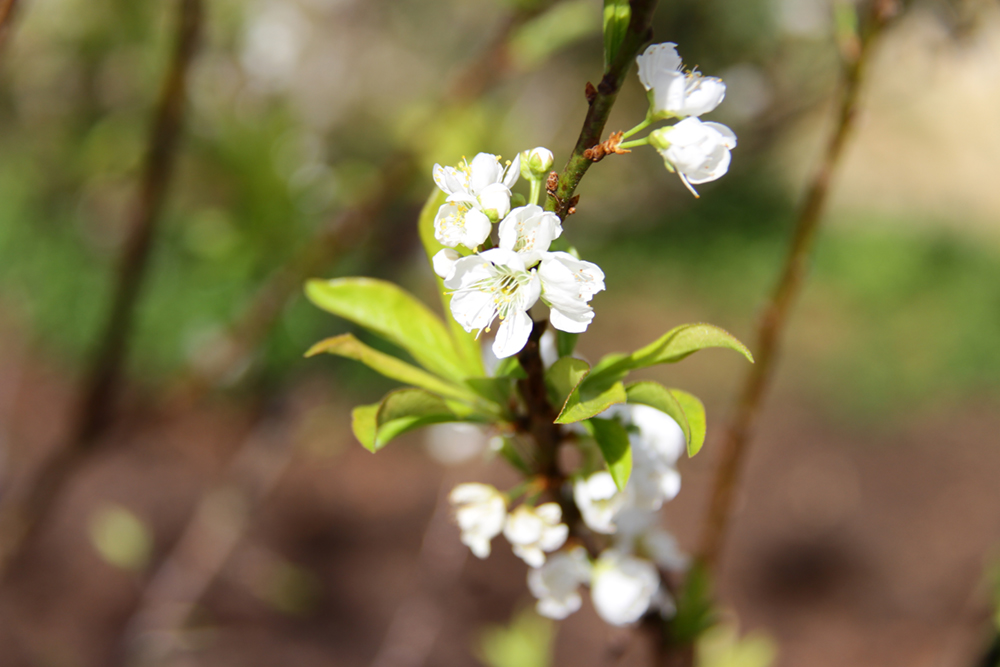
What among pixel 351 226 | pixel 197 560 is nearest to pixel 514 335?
pixel 351 226

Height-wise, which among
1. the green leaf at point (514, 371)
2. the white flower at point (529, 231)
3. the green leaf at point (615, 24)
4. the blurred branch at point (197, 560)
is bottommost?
the blurred branch at point (197, 560)

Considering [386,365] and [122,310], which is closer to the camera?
[386,365]

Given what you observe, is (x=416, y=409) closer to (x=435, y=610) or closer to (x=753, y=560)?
(x=435, y=610)

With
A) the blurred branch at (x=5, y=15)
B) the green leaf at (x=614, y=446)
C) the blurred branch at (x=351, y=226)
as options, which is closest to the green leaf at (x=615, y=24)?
the green leaf at (x=614, y=446)

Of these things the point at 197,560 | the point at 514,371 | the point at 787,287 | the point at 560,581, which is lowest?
the point at 197,560

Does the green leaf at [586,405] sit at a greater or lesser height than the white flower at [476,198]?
lesser

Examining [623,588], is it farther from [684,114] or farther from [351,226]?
[351,226]

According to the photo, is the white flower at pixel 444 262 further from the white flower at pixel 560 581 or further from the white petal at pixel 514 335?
the white flower at pixel 560 581
